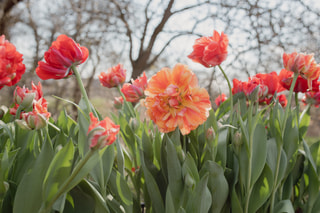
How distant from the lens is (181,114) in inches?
17.7

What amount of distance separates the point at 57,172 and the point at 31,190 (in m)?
0.05

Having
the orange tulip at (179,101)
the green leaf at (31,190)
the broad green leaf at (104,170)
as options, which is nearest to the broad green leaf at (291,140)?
the orange tulip at (179,101)

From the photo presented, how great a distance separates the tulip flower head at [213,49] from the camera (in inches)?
21.7

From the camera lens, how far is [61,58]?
19.2 inches

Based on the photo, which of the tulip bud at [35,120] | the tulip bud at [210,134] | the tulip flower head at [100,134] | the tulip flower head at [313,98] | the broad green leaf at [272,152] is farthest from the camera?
the tulip flower head at [313,98]

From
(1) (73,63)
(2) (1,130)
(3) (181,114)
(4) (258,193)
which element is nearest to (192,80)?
(3) (181,114)

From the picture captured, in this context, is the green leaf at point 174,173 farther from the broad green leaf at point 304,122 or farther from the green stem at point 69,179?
the broad green leaf at point 304,122

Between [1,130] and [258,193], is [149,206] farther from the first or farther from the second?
[1,130]

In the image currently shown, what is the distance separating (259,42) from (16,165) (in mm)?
2210

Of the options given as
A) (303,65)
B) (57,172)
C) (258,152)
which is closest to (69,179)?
(57,172)

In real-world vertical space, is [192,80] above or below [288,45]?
below

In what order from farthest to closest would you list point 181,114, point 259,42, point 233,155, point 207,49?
point 259,42 < point 233,155 < point 207,49 < point 181,114

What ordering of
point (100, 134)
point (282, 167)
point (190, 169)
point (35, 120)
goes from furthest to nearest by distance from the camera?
point (282, 167)
point (190, 169)
point (35, 120)
point (100, 134)

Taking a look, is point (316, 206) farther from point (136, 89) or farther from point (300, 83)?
point (136, 89)
